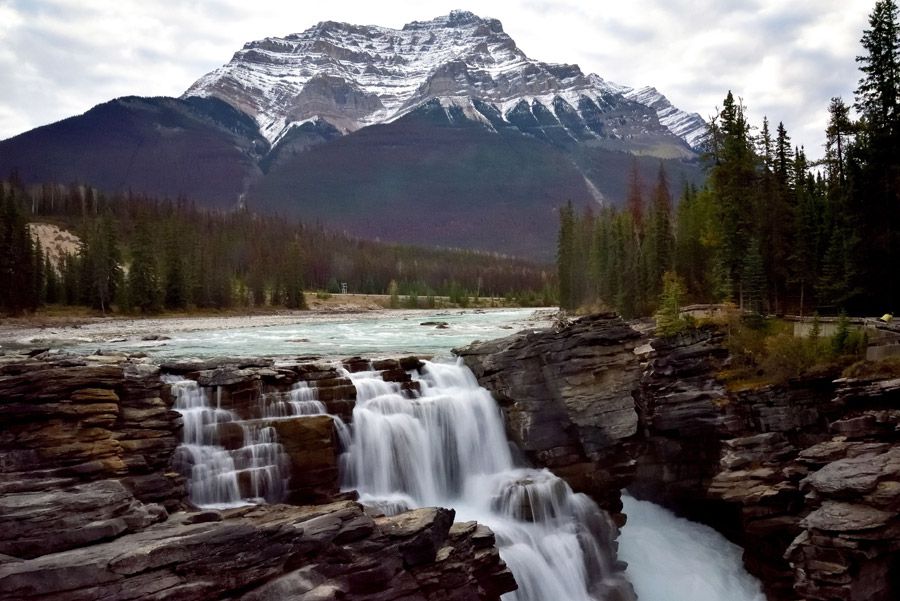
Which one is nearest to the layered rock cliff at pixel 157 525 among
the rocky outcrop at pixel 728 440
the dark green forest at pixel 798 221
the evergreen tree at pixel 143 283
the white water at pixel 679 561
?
the white water at pixel 679 561

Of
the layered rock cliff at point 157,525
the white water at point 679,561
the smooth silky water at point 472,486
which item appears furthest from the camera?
the white water at point 679,561

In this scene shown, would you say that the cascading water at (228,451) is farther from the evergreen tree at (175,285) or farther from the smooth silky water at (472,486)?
the evergreen tree at (175,285)

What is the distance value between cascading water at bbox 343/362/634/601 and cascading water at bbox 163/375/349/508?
6.53 feet

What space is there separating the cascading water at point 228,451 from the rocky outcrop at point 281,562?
336 centimetres

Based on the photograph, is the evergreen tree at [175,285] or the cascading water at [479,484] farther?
the evergreen tree at [175,285]

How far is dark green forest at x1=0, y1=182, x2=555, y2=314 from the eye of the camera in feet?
291

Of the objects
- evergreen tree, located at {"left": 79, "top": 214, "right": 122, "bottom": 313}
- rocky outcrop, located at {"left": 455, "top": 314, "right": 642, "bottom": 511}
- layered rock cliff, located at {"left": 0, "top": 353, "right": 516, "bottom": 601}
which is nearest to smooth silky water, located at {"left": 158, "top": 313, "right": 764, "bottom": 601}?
layered rock cliff, located at {"left": 0, "top": 353, "right": 516, "bottom": 601}

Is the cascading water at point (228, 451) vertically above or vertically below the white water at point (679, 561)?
above

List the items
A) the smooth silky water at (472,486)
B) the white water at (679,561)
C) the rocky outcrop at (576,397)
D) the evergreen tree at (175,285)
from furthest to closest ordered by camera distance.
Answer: the evergreen tree at (175,285)
the rocky outcrop at (576,397)
the white water at (679,561)
the smooth silky water at (472,486)

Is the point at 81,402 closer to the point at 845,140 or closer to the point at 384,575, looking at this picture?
the point at 384,575

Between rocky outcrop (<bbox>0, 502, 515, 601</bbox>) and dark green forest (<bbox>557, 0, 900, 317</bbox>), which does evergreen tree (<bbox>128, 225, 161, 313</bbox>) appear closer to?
dark green forest (<bbox>557, 0, 900, 317</bbox>)

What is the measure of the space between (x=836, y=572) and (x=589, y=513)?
8503 millimetres

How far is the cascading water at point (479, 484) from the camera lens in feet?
69.1

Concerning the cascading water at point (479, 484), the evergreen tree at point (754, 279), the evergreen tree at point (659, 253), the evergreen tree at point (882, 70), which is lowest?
the cascading water at point (479, 484)
